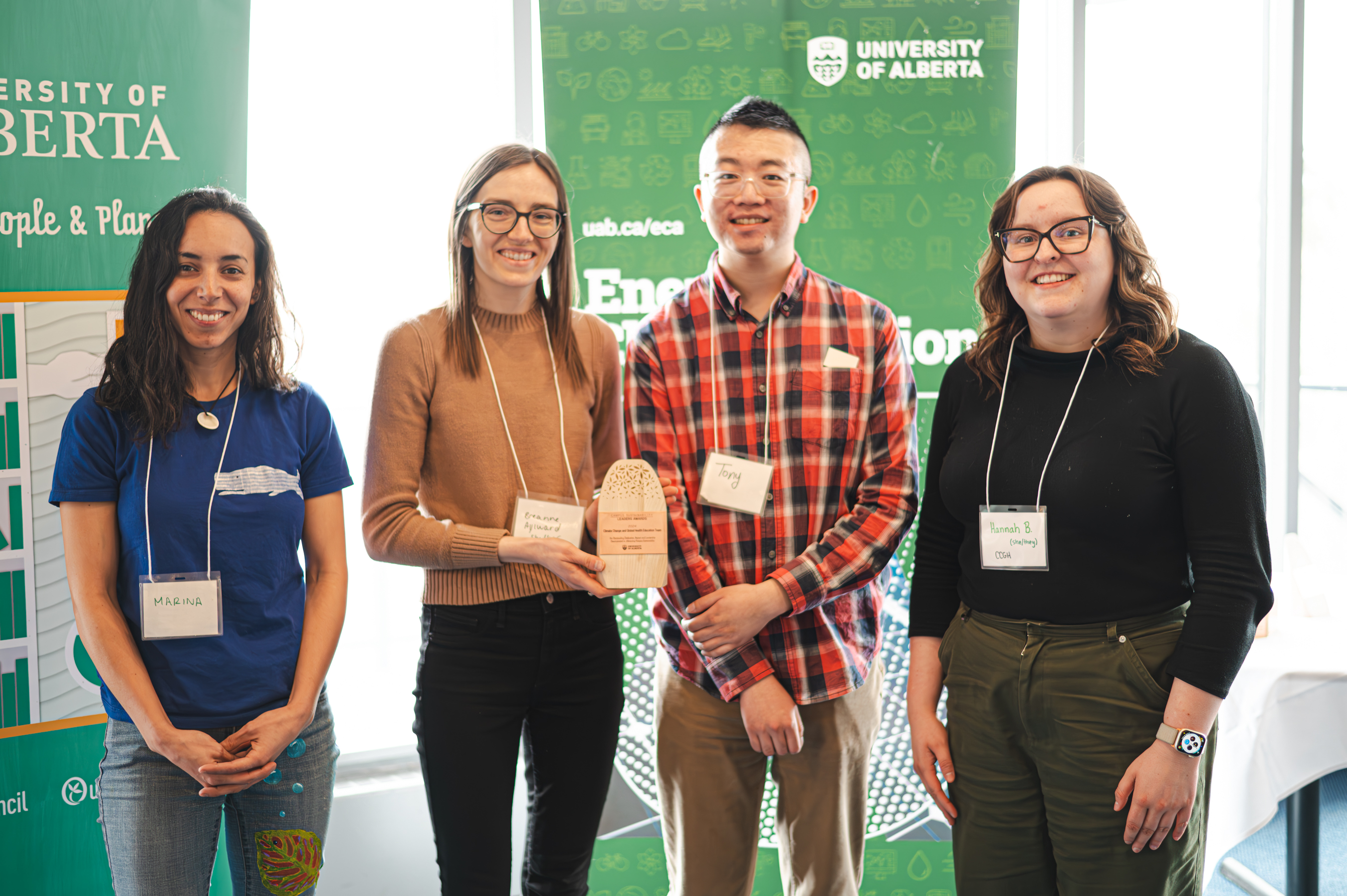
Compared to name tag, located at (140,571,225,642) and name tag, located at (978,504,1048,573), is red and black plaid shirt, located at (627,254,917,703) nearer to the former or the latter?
name tag, located at (978,504,1048,573)

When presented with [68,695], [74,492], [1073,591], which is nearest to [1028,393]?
[1073,591]

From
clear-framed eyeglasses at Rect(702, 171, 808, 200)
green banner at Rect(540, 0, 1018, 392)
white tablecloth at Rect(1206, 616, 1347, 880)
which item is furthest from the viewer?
green banner at Rect(540, 0, 1018, 392)

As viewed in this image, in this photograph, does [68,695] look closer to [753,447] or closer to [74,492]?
[74,492]

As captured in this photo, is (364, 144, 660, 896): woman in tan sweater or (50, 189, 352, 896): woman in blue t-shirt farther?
(364, 144, 660, 896): woman in tan sweater

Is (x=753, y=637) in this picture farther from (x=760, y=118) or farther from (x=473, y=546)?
(x=760, y=118)

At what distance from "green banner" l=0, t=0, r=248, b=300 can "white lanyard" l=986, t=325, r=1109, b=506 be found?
6.42ft

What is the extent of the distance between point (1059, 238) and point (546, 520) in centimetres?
107

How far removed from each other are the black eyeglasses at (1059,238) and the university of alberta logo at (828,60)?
1.20 metres

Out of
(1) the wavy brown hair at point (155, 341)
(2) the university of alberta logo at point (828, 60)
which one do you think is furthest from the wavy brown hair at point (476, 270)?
(2) the university of alberta logo at point (828, 60)

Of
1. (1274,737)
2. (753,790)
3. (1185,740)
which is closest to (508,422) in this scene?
(753,790)

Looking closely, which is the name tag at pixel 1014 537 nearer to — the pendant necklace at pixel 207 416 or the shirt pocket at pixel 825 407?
the shirt pocket at pixel 825 407

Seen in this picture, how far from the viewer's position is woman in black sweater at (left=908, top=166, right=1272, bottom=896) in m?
1.35

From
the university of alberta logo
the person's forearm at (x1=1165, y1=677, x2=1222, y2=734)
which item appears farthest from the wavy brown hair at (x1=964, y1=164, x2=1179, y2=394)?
the university of alberta logo

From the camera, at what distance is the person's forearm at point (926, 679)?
1614 millimetres
